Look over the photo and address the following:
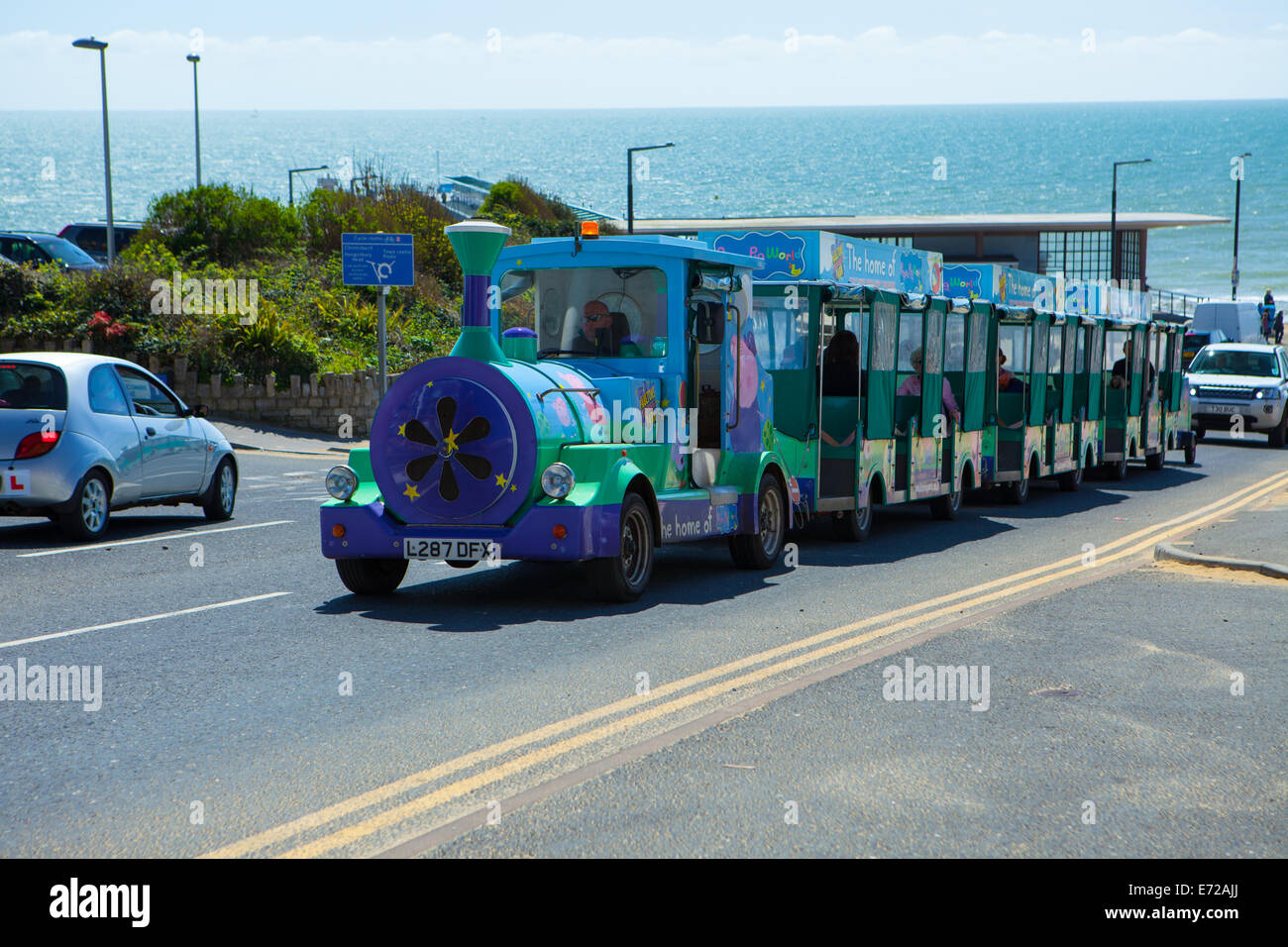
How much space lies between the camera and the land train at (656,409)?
388 inches

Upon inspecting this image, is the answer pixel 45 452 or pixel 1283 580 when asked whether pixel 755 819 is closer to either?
pixel 1283 580

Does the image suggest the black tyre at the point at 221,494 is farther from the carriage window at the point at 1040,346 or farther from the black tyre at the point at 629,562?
the carriage window at the point at 1040,346

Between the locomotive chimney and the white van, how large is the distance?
4044 centimetres

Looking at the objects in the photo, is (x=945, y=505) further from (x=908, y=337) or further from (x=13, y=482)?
(x=13, y=482)

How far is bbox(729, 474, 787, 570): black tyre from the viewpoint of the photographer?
1209 centimetres

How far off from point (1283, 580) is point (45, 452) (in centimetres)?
1045

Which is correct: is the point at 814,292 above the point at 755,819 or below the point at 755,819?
above

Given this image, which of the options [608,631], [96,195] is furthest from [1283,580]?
[96,195]

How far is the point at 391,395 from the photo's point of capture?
10000mm

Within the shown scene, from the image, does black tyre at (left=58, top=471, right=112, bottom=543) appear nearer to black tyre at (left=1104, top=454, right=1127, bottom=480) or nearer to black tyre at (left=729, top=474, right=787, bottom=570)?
black tyre at (left=729, top=474, right=787, bottom=570)

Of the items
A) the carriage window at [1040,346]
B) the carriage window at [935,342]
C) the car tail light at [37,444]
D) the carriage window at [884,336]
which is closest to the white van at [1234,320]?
the carriage window at [1040,346]

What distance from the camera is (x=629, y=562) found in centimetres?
1038

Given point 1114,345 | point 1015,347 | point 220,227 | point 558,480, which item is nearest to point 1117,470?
point 1114,345
